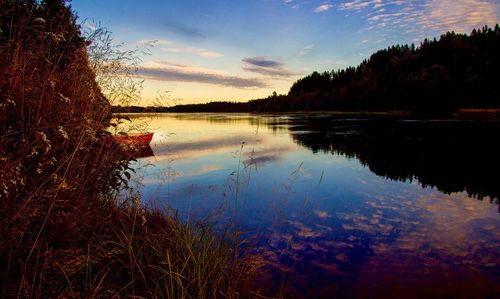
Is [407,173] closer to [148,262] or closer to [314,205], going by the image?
[314,205]

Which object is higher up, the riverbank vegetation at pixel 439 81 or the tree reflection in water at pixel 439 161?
the riverbank vegetation at pixel 439 81

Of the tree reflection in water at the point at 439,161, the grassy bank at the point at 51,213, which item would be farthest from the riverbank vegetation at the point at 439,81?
the grassy bank at the point at 51,213

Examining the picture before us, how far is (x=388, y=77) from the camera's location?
323 feet

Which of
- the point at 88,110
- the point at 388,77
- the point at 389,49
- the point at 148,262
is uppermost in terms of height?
the point at 389,49

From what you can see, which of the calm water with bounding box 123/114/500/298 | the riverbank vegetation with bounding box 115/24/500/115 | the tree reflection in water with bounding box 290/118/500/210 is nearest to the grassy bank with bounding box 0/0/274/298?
the calm water with bounding box 123/114/500/298

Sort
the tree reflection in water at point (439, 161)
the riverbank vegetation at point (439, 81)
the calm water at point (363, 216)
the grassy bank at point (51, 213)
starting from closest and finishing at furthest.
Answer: the grassy bank at point (51, 213)
the calm water at point (363, 216)
the tree reflection in water at point (439, 161)
the riverbank vegetation at point (439, 81)

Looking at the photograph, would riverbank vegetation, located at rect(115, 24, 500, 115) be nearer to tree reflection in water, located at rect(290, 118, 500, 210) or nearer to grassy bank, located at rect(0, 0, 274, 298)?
tree reflection in water, located at rect(290, 118, 500, 210)

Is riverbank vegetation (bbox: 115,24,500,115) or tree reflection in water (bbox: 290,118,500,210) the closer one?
tree reflection in water (bbox: 290,118,500,210)

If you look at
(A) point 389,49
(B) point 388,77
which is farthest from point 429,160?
(A) point 389,49

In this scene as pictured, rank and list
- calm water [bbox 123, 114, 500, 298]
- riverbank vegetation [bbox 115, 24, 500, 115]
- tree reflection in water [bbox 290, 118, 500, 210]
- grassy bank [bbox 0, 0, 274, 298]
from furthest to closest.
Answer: riverbank vegetation [bbox 115, 24, 500, 115] < tree reflection in water [bbox 290, 118, 500, 210] < calm water [bbox 123, 114, 500, 298] < grassy bank [bbox 0, 0, 274, 298]

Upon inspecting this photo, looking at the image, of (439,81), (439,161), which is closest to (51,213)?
(439,161)

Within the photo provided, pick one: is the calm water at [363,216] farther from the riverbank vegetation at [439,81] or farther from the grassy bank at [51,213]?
the riverbank vegetation at [439,81]

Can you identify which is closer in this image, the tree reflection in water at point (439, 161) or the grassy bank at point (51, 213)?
the grassy bank at point (51, 213)

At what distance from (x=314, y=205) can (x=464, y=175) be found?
7661mm
